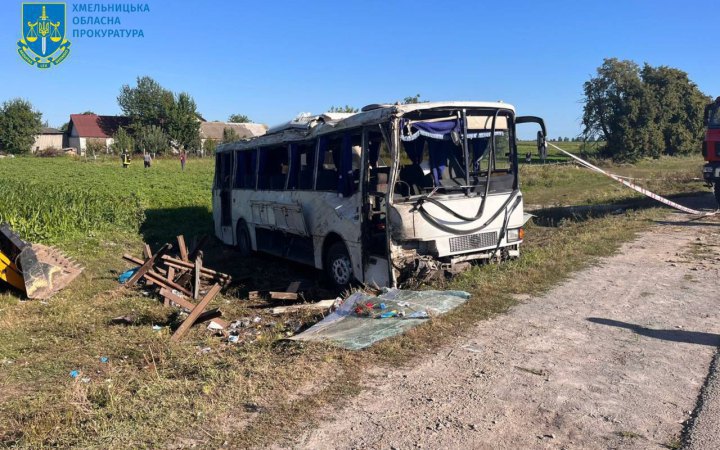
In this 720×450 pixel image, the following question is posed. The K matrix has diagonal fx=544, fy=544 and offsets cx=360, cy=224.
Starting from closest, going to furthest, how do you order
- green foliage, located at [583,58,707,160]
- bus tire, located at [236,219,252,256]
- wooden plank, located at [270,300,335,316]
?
wooden plank, located at [270,300,335,316], bus tire, located at [236,219,252,256], green foliage, located at [583,58,707,160]

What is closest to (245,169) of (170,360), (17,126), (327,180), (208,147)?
(327,180)

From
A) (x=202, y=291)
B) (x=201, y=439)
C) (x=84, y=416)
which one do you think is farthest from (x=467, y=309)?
(x=202, y=291)

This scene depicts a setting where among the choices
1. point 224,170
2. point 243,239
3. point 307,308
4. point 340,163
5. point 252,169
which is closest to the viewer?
point 307,308

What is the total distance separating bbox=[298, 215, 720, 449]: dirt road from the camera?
361cm

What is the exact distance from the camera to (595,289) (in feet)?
24.3

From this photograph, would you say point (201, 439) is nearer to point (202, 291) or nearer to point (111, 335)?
point (111, 335)

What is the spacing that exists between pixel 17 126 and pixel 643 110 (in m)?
77.3

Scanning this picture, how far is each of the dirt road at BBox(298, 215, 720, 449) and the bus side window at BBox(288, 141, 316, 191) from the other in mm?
4382

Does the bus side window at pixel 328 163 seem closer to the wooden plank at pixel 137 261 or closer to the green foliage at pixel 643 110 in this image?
the wooden plank at pixel 137 261

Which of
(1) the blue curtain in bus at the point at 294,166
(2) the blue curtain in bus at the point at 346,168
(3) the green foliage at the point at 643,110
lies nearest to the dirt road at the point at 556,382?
(2) the blue curtain in bus at the point at 346,168

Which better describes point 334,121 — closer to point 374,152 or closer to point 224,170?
point 374,152

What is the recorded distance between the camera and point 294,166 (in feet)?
33.0

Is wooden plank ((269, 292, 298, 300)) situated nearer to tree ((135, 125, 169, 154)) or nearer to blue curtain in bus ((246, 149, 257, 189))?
blue curtain in bus ((246, 149, 257, 189))

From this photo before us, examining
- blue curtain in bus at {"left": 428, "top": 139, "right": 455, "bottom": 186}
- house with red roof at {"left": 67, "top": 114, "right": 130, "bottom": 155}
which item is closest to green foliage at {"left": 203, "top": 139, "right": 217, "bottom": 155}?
house with red roof at {"left": 67, "top": 114, "right": 130, "bottom": 155}
